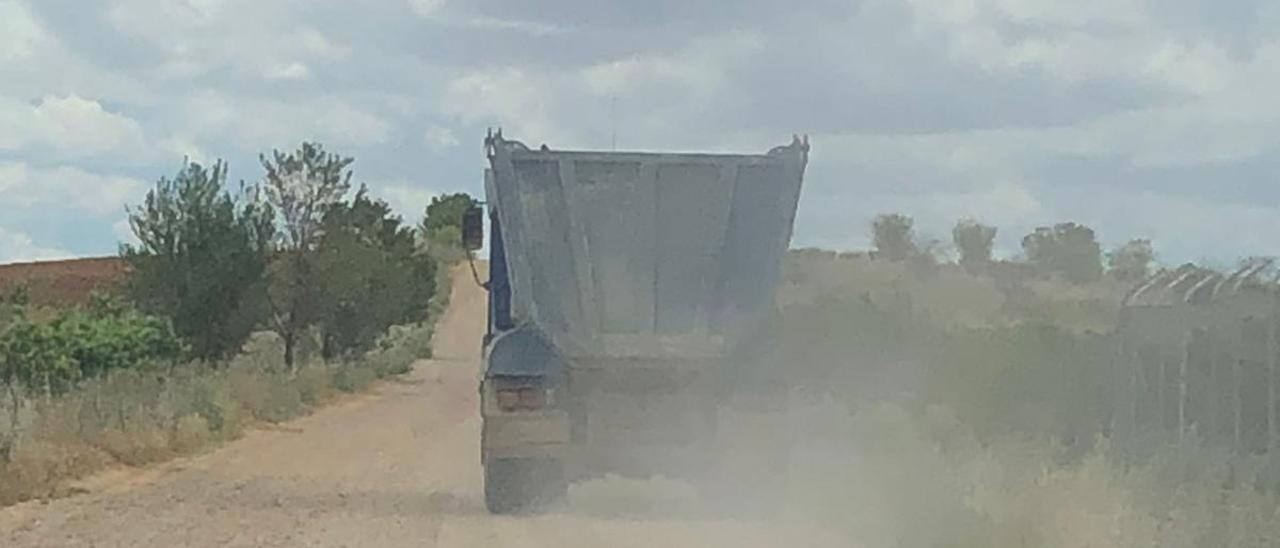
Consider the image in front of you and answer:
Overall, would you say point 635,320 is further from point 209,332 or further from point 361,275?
point 361,275

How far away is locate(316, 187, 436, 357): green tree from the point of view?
57906 mm

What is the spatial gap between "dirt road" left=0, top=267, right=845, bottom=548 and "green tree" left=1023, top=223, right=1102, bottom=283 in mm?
10902

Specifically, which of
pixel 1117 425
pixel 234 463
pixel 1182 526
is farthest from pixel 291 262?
pixel 1182 526

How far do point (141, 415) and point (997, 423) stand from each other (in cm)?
1445

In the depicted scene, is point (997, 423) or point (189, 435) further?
point (189, 435)

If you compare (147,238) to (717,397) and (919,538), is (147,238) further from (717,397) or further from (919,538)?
(919,538)

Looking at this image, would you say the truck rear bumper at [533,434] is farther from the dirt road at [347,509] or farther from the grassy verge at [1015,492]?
the grassy verge at [1015,492]

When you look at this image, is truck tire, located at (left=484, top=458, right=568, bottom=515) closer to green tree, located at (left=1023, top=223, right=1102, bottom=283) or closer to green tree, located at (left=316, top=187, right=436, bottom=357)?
green tree, located at (left=1023, top=223, right=1102, bottom=283)

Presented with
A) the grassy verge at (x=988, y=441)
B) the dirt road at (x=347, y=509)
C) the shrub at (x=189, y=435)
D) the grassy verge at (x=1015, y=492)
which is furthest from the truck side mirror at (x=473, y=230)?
the shrub at (x=189, y=435)

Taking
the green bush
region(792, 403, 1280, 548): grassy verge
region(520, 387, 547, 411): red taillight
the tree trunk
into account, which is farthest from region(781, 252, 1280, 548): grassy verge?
the tree trunk

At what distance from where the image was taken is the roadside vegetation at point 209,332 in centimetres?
2938

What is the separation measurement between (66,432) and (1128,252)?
46.7ft

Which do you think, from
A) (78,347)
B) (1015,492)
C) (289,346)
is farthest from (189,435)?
(289,346)

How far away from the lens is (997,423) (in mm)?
23641
